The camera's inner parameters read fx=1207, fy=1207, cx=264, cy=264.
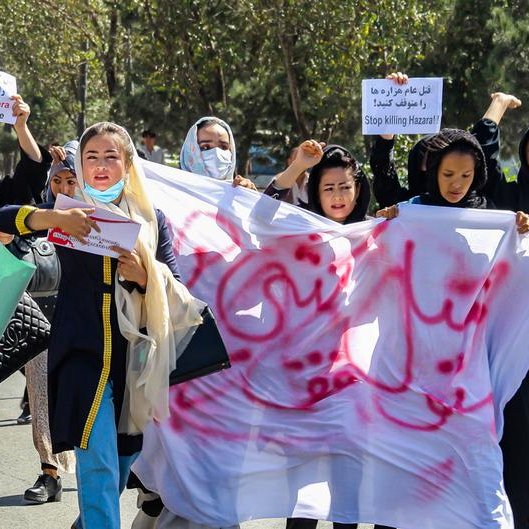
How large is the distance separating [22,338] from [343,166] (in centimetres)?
151

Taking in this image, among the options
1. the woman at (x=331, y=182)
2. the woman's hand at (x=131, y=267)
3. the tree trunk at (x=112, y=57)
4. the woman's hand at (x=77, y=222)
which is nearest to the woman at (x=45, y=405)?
the woman at (x=331, y=182)

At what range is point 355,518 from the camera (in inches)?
176

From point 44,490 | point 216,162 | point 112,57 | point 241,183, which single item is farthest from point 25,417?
point 112,57

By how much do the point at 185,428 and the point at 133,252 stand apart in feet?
2.77

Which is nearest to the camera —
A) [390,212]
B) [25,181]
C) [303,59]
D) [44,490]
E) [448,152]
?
[448,152]

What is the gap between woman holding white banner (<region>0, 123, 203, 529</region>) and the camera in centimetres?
401

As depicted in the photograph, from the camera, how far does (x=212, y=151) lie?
17.5 feet

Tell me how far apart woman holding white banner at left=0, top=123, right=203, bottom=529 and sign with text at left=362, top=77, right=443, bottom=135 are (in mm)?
1365

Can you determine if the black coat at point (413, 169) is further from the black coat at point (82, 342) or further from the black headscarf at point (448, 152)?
the black coat at point (82, 342)

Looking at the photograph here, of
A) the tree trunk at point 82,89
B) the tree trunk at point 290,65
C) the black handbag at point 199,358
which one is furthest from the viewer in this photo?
the tree trunk at point 82,89

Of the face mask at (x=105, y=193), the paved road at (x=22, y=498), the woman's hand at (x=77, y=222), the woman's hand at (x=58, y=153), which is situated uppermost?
the woman's hand at (x=58, y=153)

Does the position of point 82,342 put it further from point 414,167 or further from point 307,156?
point 414,167

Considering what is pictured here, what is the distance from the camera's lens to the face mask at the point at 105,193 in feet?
13.5

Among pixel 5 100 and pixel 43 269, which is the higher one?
pixel 5 100
